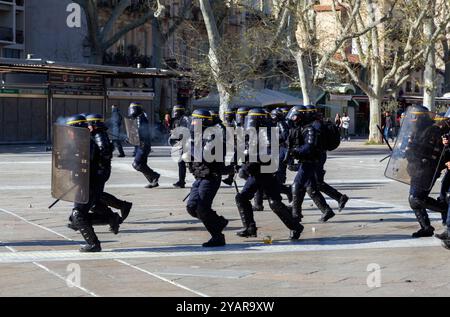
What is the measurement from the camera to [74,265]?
28.8 feet

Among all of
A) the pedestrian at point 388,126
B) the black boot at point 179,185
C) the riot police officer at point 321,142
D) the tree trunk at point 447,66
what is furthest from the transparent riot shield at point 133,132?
the tree trunk at point 447,66

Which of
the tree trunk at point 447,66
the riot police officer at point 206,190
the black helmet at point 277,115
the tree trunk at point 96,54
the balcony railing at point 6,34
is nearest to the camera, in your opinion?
the riot police officer at point 206,190

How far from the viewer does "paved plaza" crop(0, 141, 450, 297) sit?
7.69 meters

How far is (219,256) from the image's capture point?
31.0ft

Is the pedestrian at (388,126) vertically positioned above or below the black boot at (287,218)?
below

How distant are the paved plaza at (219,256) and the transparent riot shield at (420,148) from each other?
0.74 m

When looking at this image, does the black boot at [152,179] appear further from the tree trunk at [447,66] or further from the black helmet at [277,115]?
the tree trunk at [447,66]

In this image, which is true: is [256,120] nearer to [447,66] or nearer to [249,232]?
[249,232]

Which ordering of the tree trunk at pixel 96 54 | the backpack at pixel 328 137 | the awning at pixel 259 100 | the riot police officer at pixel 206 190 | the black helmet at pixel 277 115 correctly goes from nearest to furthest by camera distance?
the riot police officer at pixel 206 190 < the backpack at pixel 328 137 < the black helmet at pixel 277 115 < the tree trunk at pixel 96 54 < the awning at pixel 259 100

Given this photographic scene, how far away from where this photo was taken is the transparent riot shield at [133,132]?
663 inches

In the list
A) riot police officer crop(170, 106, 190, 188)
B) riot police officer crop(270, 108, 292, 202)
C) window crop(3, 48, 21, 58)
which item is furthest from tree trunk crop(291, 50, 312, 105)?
window crop(3, 48, 21, 58)

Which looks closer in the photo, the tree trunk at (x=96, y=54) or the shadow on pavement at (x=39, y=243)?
the shadow on pavement at (x=39, y=243)
